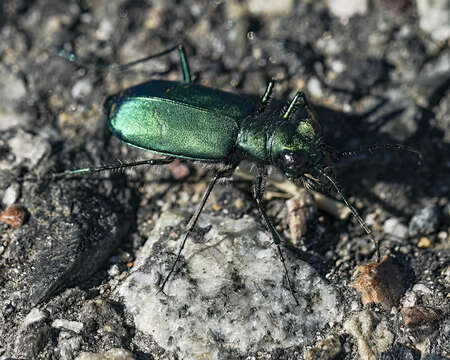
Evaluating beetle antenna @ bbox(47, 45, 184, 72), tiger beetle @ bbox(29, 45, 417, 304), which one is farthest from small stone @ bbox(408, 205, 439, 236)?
beetle antenna @ bbox(47, 45, 184, 72)

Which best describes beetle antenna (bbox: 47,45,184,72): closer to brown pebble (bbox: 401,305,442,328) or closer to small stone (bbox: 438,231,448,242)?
small stone (bbox: 438,231,448,242)

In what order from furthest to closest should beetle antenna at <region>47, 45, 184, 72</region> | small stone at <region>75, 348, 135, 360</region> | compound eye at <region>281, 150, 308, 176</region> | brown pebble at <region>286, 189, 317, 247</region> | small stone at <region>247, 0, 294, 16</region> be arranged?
small stone at <region>247, 0, 294, 16</region>
beetle antenna at <region>47, 45, 184, 72</region>
brown pebble at <region>286, 189, 317, 247</region>
compound eye at <region>281, 150, 308, 176</region>
small stone at <region>75, 348, 135, 360</region>

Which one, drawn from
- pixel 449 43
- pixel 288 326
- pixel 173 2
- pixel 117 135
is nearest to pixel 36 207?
pixel 117 135

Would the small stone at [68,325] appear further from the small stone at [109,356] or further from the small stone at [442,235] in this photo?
the small stone at [442,235]

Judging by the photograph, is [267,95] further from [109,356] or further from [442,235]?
[109,356]

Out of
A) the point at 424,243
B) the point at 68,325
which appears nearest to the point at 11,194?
the point at 68,325

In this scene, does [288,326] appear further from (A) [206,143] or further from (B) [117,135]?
(B) [117,135]
